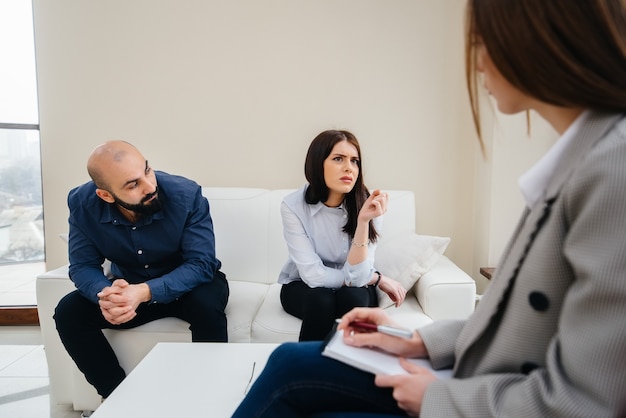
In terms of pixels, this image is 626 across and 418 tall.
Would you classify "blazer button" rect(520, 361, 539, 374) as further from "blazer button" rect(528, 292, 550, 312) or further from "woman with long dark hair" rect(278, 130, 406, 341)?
"woman with long dark hair" rect(278, 130, 406, 341)

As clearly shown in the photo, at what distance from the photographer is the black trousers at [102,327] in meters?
1.61

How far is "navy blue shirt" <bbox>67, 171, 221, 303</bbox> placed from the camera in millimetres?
1767

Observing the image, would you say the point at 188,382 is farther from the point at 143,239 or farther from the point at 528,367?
the point at 528,367

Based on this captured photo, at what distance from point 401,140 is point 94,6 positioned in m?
2.05

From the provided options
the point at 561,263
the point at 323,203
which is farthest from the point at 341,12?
the point at 561,263

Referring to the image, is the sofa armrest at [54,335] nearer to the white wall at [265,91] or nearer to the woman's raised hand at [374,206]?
the white wall at [265,91]

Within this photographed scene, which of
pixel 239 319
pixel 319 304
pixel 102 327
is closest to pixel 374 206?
pixel 319 304

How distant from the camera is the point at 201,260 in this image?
5.80 ft

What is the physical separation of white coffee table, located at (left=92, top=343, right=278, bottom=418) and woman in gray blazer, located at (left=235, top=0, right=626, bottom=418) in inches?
20.8

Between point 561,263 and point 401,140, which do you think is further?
point 401,140

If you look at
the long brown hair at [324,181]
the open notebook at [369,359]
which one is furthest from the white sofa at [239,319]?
the open notebook at [369,359]

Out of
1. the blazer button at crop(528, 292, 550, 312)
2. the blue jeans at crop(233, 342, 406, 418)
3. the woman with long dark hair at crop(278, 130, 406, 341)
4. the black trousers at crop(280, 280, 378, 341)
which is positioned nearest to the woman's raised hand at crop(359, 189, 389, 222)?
the woman with long dark hair at crop(278, 130, 406, 341)

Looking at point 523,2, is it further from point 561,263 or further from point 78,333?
point 78,333

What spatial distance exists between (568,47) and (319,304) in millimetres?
1236
